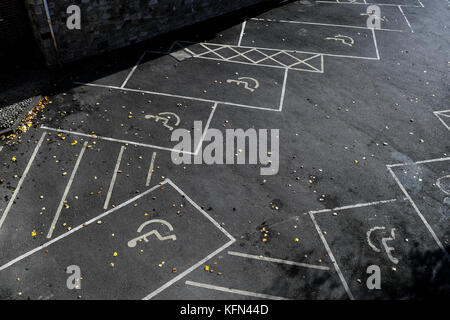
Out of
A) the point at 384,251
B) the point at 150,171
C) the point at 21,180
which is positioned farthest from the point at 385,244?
the point at 21,180

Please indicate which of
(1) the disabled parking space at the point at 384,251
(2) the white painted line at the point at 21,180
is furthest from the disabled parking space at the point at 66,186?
(1) the disabled parking space at the point at 384,251

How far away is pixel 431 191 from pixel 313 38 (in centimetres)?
1135

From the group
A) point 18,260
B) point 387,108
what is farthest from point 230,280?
point 387,108

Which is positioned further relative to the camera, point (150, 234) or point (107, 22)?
point (107, 22)

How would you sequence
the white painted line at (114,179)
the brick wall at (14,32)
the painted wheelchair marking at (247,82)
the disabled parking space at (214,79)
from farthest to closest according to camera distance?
the painted wheelchair marking at (247,82)
the disabled parking space at (214,79)
the brick wall at (14,32)
the white painted line at (114,179)

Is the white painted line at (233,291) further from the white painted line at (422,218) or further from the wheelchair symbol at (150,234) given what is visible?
the white painted line at (422,218)

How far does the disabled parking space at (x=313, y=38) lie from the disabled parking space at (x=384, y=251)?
1051 centimetres

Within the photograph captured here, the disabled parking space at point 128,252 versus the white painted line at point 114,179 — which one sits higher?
the white painted line at point 114,179

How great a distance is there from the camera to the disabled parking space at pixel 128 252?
30.1 feet

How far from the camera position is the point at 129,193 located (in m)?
11.5

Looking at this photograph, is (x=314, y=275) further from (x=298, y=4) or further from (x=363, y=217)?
(x=298, y=4)

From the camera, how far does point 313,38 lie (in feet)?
65.9

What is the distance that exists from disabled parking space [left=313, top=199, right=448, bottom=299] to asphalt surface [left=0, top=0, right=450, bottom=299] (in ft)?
0.14

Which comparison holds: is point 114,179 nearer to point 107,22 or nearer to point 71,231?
point 71,231
